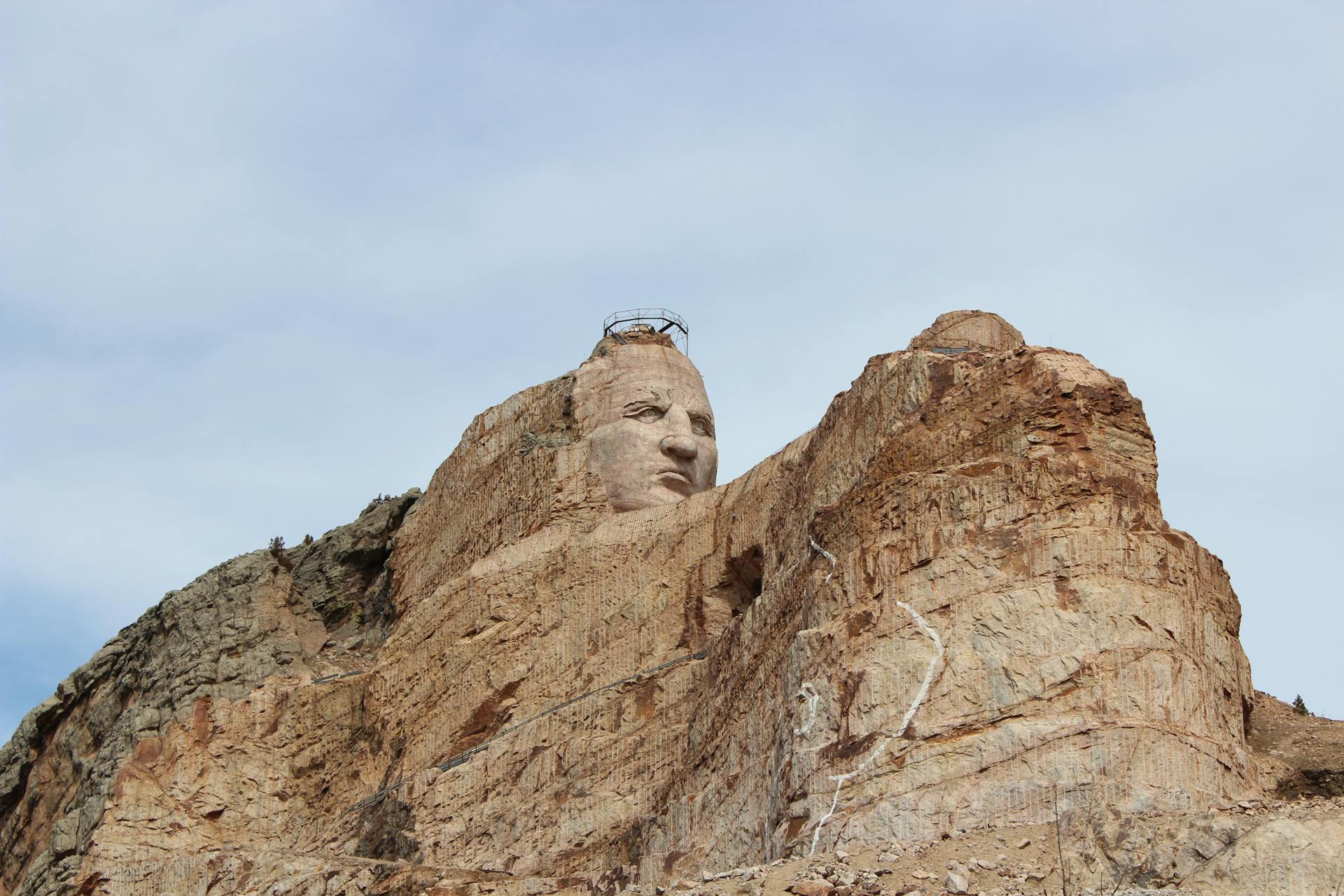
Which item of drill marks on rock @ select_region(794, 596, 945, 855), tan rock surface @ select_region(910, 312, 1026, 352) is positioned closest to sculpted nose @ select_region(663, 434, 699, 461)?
tan rock surface @ select_region(910, 312, 1026, 352)

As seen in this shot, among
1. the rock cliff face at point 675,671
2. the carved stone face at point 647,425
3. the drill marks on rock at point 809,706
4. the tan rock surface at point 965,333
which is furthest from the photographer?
the carved stone face at point 647,425

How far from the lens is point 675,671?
34.4 meters

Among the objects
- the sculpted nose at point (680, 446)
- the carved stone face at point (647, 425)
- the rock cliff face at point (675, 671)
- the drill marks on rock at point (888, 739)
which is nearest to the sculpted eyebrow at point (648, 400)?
the carved stone face at point (647, 425)

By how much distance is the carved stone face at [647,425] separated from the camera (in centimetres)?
3788

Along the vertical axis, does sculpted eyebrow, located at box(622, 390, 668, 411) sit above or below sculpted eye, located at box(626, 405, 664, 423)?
above

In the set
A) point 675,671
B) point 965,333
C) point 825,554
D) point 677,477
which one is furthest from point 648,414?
point 825,554

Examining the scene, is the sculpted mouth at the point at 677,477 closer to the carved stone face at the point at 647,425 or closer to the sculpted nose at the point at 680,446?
the carved stone face at the point at 647,425

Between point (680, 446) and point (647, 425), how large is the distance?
639 mm

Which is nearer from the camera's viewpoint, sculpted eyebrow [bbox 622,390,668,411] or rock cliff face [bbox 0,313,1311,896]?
rock cliff face [bbox 0,313,1311,896]

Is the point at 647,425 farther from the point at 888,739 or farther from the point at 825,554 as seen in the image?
the point at 888,739

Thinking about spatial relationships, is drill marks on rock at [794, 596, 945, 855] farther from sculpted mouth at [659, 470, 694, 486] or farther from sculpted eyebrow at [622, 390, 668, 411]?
sculpted eyebrow at [622, 390, 668, 411]

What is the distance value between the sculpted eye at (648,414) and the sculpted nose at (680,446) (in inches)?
18.2

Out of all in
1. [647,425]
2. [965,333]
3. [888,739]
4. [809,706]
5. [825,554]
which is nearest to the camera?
[888,739]

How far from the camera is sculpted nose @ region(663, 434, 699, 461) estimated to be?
A: 38.0 m
